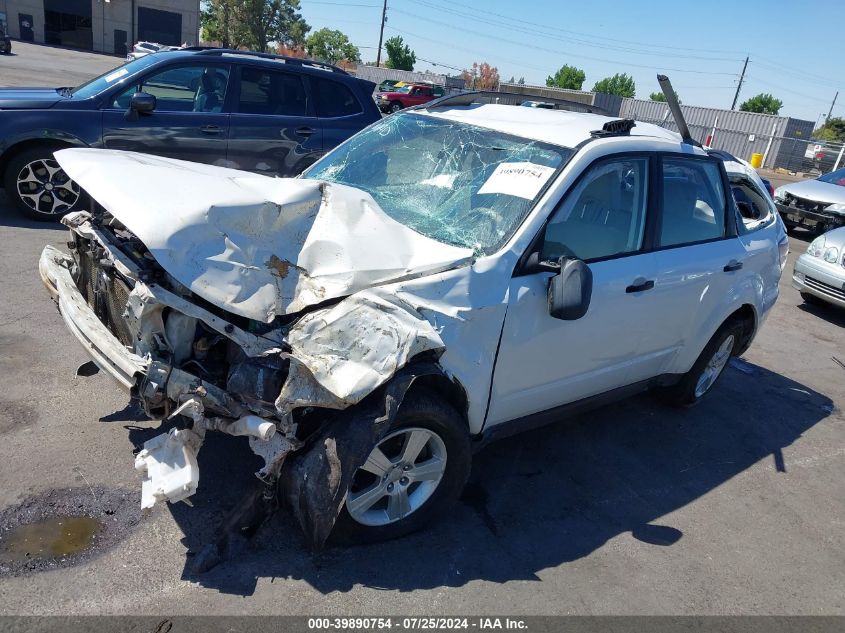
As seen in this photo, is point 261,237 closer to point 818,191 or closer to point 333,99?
point 333,99

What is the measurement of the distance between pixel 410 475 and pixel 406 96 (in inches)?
1308

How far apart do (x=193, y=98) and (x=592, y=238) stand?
5.43m

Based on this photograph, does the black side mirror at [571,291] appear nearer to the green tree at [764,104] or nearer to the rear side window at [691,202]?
the rear side window at [691,202]

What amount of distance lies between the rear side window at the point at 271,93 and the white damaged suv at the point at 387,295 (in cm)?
383

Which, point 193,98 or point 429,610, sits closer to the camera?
point 429,610

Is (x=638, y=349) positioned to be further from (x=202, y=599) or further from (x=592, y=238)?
(x=202, y=599)

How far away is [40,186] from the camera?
7145mm

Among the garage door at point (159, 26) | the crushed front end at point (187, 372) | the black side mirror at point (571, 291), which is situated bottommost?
the crushed front end at point (187, 372)

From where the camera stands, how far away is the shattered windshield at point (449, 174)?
3.46 meters

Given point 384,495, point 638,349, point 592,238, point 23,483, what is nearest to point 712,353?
point 638,349

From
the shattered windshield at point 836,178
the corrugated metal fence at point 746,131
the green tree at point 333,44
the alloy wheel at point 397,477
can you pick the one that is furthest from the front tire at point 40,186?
the green tree at point 333,44

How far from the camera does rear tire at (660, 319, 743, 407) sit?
16.0ft

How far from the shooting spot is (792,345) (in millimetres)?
7344

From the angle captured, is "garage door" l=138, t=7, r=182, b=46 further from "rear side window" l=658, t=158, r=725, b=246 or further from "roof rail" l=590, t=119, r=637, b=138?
"roof rail" l=590, t=119, r=637, b=138
